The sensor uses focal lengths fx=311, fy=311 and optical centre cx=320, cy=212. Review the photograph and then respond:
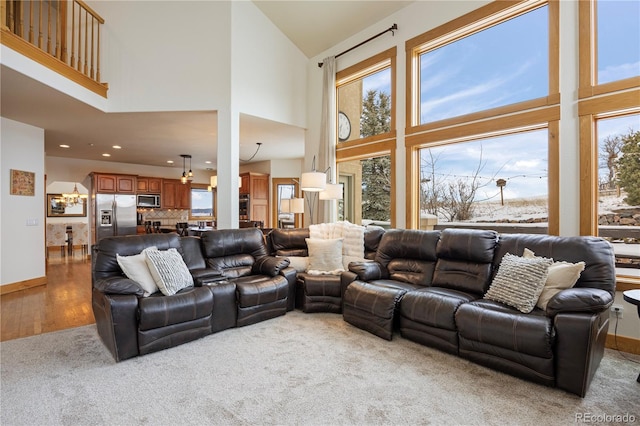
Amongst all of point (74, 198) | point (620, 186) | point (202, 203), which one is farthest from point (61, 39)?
point (74, 198)

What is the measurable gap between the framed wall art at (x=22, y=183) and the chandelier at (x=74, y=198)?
4.99m

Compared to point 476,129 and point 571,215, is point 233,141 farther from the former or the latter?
point 571,215

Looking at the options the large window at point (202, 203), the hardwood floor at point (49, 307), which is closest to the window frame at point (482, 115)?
the hardwood floor at point (49, 307)

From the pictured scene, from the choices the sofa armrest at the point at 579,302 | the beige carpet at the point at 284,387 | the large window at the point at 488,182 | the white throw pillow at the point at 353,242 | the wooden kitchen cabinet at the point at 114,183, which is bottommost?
the beige carpet at the point at 284,387

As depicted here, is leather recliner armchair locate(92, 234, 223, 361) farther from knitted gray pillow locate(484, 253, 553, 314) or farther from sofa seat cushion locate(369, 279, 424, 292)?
knitted gray pillow locate(484, 253, 553, 314)

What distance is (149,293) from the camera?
285cm

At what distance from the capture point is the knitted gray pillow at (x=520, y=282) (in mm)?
2393

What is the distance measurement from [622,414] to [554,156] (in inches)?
90.3

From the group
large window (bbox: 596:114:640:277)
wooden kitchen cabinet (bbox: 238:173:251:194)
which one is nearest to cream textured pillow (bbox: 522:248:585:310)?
large window (bbox: 596:114:640:277)

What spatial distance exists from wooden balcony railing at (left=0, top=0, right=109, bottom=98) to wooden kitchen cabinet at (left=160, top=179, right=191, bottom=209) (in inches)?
201

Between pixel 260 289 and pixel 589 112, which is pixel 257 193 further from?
pixel 589 112

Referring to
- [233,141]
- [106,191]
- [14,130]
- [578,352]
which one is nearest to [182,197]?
[106,191]

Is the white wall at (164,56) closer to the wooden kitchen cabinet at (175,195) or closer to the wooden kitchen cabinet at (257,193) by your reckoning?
the wooden kitchen cabinet at (257,193)

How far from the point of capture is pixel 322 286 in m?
3.69
